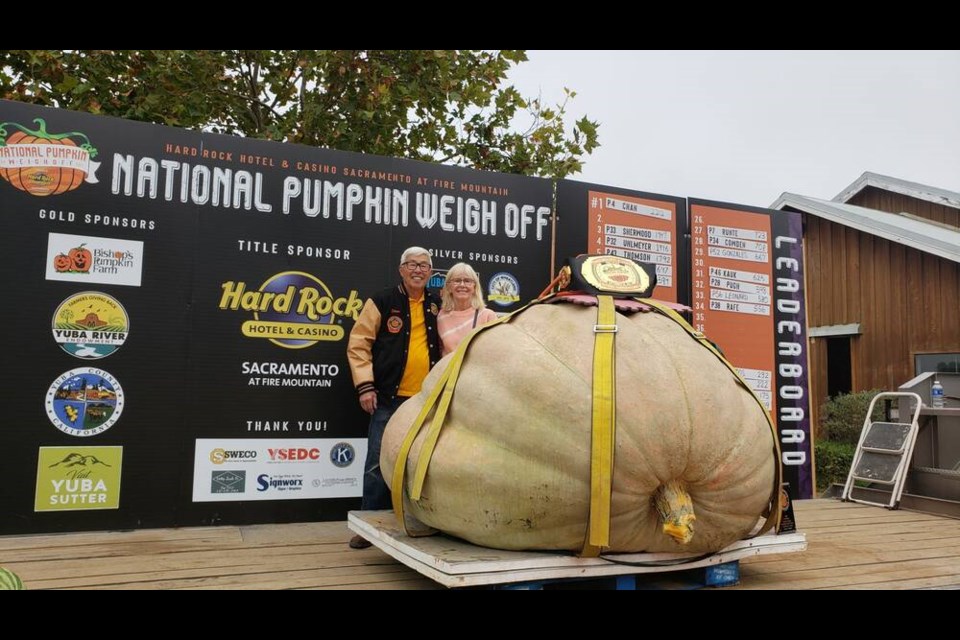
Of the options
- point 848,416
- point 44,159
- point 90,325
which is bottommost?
point 848,416

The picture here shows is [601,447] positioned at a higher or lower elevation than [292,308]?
lower

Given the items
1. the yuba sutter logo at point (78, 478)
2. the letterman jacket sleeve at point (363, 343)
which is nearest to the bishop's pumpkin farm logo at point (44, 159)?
the yuba sutter logo at point (78, 478)

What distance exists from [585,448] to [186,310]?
2831 millimetres

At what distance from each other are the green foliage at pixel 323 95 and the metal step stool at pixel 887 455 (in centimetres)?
469

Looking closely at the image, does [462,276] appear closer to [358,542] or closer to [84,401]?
[358,542]

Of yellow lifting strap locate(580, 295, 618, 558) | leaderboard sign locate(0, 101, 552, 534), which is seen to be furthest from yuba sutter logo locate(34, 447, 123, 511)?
yellow lifting strap locate(580, 295, 618, 558)

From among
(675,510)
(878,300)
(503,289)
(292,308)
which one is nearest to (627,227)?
(503,289)

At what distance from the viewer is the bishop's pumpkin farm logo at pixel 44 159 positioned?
3953 millimetres

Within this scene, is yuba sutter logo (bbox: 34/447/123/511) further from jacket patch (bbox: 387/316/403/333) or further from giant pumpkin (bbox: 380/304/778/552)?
giant pumpkin (bbox: 380/304/778/552)

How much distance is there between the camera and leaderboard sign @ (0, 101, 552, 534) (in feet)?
12.9

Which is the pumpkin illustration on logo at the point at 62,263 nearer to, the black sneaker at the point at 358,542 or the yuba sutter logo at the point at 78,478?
the yuba sutter logo at the point at 78,478

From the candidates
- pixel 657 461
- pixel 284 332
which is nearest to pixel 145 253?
pixel 284 332

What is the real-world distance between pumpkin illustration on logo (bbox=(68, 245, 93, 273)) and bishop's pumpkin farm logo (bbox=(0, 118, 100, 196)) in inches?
13.7

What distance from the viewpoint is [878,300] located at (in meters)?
11.0
